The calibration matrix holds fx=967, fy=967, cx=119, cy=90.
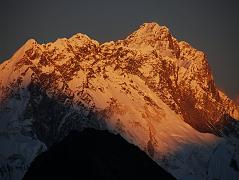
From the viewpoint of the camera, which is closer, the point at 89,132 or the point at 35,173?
the point at 35,173

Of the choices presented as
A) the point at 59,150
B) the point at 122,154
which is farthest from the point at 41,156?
the point at 122,154

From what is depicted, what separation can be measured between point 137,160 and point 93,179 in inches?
140

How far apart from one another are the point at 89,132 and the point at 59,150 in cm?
265

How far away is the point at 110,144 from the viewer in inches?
1629

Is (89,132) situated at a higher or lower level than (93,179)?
higher

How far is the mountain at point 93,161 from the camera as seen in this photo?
38.7m

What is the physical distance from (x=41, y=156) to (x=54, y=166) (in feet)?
5.55

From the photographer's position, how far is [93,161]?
38.9 m

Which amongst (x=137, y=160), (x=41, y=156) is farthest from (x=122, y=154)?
(x=41, y=156)

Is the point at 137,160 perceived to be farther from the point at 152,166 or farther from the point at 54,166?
the point at 54,166

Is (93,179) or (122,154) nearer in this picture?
(93,179)

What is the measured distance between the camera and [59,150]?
1586 inches

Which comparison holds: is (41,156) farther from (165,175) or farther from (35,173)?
(165,175)

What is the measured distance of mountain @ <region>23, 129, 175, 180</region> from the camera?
3866cm
